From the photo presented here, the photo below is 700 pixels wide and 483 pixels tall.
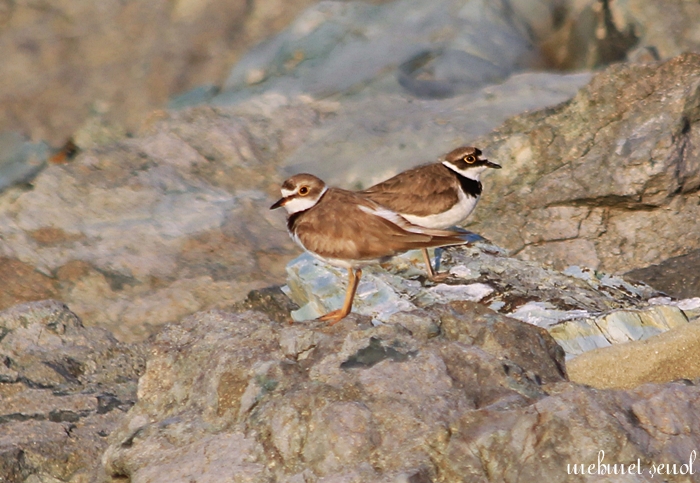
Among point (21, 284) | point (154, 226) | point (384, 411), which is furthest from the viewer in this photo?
point (154, 226)

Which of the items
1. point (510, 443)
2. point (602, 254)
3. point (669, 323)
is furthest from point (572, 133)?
point (510, 443)

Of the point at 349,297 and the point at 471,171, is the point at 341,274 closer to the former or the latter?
the point at 349,297

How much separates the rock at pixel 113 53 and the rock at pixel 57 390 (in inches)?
266

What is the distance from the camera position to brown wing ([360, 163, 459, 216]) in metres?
8.48

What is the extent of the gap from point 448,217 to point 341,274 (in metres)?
1.18

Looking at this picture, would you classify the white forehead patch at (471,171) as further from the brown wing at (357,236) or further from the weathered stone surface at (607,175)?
the brown wing at (357,236)

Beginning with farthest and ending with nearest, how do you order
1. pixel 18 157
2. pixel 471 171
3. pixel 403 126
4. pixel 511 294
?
pixel 18 157, pixel 403 126, pixel 471 171, pixel 511 294

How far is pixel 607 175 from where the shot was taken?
30.3 ft

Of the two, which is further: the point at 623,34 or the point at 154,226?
the point at 623,34

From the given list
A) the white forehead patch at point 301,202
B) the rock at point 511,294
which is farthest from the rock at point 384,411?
the white forehead patch at point 301,202

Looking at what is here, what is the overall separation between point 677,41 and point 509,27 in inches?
90.9

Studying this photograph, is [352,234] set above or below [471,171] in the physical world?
below

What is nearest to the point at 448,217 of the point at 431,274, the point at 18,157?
the point at 431,274

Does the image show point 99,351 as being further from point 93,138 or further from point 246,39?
point 246,39
